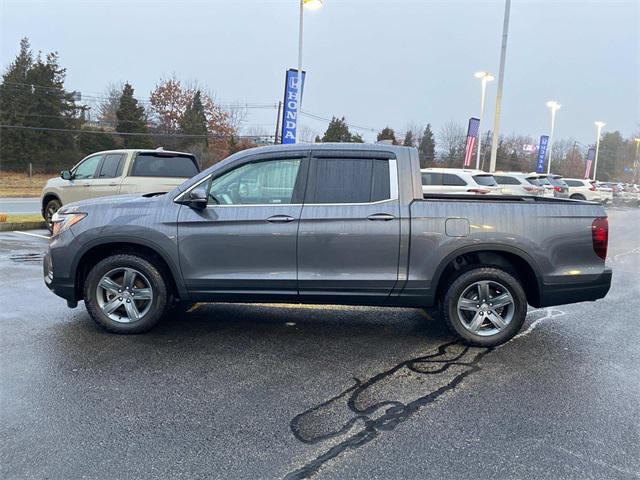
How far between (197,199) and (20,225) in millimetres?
10482

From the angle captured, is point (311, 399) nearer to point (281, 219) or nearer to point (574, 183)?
point (281, 219)

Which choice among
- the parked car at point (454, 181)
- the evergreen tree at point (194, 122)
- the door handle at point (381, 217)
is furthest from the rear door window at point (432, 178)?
the evergreen tree at point (194, 122)

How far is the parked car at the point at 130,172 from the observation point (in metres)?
10.4

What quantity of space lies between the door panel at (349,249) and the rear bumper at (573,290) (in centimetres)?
147

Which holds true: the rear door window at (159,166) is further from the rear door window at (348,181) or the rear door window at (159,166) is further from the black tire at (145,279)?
the rear door window at (348,181)

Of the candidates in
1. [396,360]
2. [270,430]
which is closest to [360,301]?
[396,360]

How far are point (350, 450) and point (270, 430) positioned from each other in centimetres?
54

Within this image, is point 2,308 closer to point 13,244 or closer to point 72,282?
point 72,282

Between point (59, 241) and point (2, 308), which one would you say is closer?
point (59, 241)

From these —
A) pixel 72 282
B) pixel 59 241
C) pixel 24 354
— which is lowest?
pixel 24 354

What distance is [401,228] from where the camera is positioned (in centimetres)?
449

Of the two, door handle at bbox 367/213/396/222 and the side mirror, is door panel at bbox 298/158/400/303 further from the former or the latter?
the side mirror

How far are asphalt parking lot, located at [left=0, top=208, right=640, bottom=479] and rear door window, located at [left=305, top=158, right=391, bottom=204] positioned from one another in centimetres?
142

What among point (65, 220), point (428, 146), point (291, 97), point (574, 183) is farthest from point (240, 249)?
point (428, 146)
